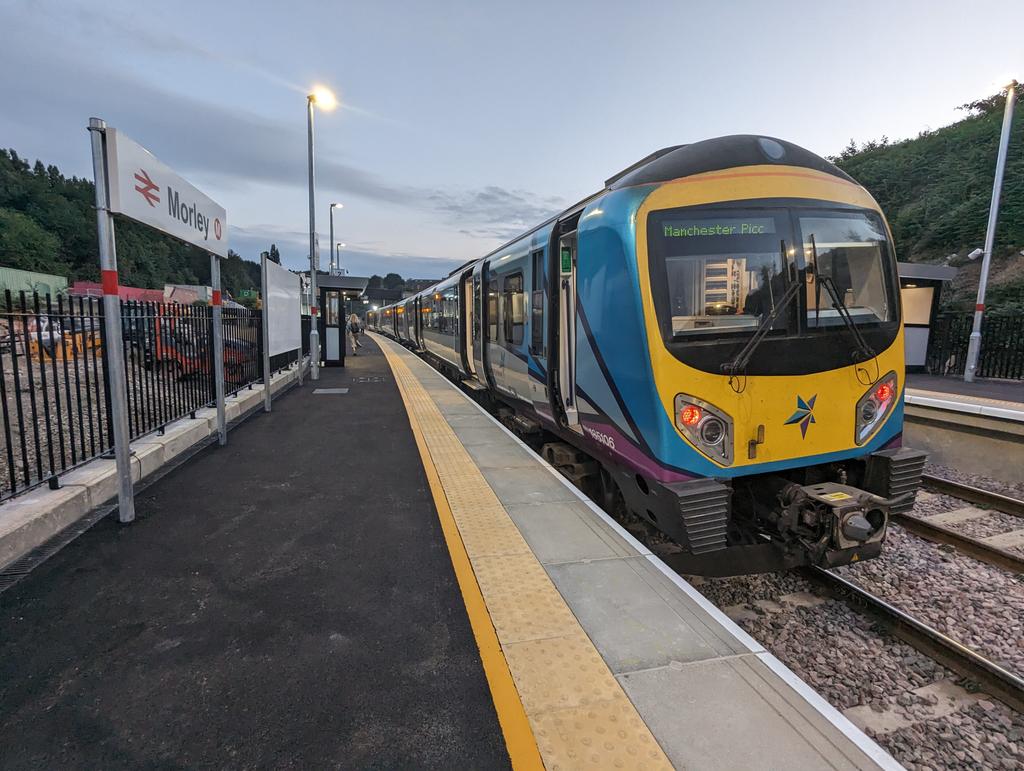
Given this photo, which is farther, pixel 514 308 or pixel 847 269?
pixel 514 308

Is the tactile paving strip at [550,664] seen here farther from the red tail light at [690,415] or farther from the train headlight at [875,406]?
the train headlight at [875,406]

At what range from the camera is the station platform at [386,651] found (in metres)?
2.14

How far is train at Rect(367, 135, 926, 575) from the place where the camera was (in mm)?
3525

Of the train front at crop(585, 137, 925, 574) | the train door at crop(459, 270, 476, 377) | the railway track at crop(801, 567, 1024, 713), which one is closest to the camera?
the railway track at crop(801, 567, 1024, 713)

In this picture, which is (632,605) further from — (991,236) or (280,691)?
(991,236)

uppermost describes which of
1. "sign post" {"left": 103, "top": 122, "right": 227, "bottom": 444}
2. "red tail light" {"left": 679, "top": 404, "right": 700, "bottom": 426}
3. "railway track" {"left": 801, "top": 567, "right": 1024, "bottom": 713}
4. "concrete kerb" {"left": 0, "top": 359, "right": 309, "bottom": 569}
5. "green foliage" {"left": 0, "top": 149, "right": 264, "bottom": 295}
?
"green foliage" {"left": 0, "top": 149, "right": 264, "bottom": 295}

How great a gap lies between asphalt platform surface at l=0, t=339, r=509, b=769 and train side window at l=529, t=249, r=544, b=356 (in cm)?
220

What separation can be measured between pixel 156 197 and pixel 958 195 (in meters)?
32.6

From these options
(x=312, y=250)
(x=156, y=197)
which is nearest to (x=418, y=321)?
(x=312, y=250)

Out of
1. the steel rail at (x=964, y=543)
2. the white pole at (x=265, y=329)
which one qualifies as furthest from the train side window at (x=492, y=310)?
the steel rail at (x=964, y=543)

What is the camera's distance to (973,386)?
12.6m

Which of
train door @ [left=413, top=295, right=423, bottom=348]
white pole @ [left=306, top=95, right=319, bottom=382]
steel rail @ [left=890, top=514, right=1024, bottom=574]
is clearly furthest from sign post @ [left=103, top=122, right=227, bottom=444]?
train door @ [left=413, top=295, right=423, bottom=348]

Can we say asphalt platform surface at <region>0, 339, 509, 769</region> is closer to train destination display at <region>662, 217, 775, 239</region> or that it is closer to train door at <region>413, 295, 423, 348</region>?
train destination display at <region>662, 217, 775, 239</region>

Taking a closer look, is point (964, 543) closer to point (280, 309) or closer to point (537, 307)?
point (537, 307)
